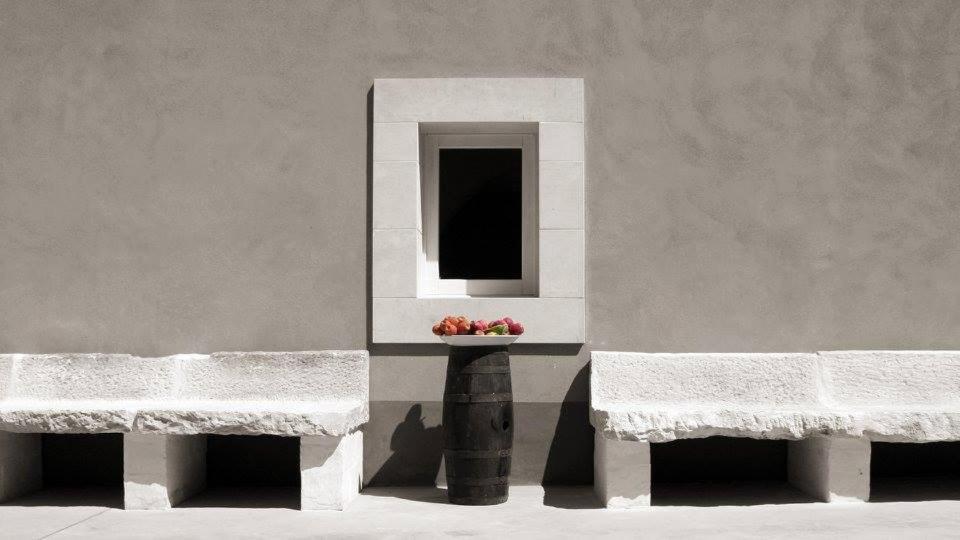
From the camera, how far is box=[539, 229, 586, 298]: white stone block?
5.63 meters

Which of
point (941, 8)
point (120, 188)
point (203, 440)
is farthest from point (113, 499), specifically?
point (941, 8)

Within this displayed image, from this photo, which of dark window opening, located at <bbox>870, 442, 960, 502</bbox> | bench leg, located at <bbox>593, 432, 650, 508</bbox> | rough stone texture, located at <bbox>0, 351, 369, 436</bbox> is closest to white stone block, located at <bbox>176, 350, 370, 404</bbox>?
rough stone texture, located at <bbox>0, 351, 369, 436</bbox>

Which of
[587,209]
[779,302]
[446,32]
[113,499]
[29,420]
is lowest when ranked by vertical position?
[113,499]

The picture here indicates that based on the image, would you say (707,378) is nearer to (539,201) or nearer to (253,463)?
(539,201)

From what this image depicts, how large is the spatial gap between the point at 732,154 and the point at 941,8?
143 cm

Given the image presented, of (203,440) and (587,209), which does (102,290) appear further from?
(587,209)

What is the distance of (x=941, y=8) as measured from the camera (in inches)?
225

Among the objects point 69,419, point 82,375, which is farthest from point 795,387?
point 82,375

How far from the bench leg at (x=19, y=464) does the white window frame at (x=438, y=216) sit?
7.60 feet

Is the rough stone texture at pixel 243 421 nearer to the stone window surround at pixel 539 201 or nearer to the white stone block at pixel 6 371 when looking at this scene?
the stone window surround at pixel 539 201

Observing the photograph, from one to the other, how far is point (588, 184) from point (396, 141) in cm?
109

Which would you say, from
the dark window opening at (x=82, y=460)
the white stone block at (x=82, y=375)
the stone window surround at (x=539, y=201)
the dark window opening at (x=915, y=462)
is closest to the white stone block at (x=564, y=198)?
the stone window surround at (x=539, y=201)

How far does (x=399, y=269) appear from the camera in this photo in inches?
222

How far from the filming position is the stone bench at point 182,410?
16.3 feet
